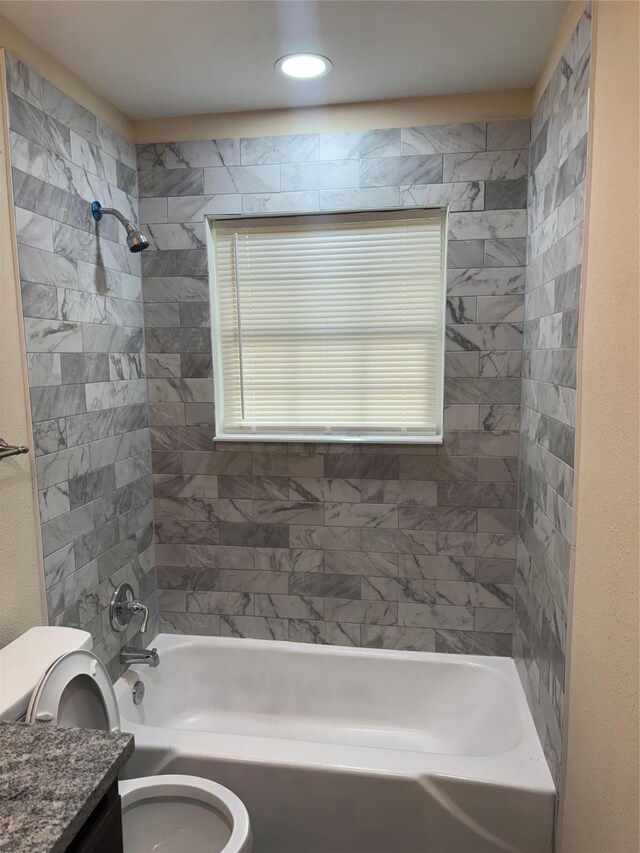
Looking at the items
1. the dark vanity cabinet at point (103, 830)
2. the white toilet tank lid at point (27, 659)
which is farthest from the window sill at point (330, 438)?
the dark vanity cabinet at point (103, 830)

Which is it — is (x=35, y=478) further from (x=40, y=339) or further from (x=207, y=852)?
(x=207, y=852)

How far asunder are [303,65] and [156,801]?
2.43 meters

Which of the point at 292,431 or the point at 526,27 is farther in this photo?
the point at 292,431

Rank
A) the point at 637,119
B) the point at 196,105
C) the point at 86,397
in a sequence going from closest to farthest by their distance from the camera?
1. the point at 637,119
2. the point at 86,397
3. the point at 196,105

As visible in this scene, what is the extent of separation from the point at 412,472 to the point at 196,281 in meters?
1.26

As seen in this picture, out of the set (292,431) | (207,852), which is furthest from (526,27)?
(207,852)

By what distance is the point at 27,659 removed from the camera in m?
1.48

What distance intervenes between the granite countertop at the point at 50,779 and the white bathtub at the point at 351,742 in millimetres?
863

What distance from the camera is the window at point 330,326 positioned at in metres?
2.27

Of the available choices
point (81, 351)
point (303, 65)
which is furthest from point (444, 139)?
point (81, 351)

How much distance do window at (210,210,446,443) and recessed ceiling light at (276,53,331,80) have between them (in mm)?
524

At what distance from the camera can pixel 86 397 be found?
6.43 ft

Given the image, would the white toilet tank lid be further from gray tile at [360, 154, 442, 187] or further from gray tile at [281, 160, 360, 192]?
gray tile at [360, 154, 442, 187]

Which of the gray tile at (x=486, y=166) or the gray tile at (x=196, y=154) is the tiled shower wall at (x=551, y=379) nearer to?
the gray tile at (x=486, y=166)
